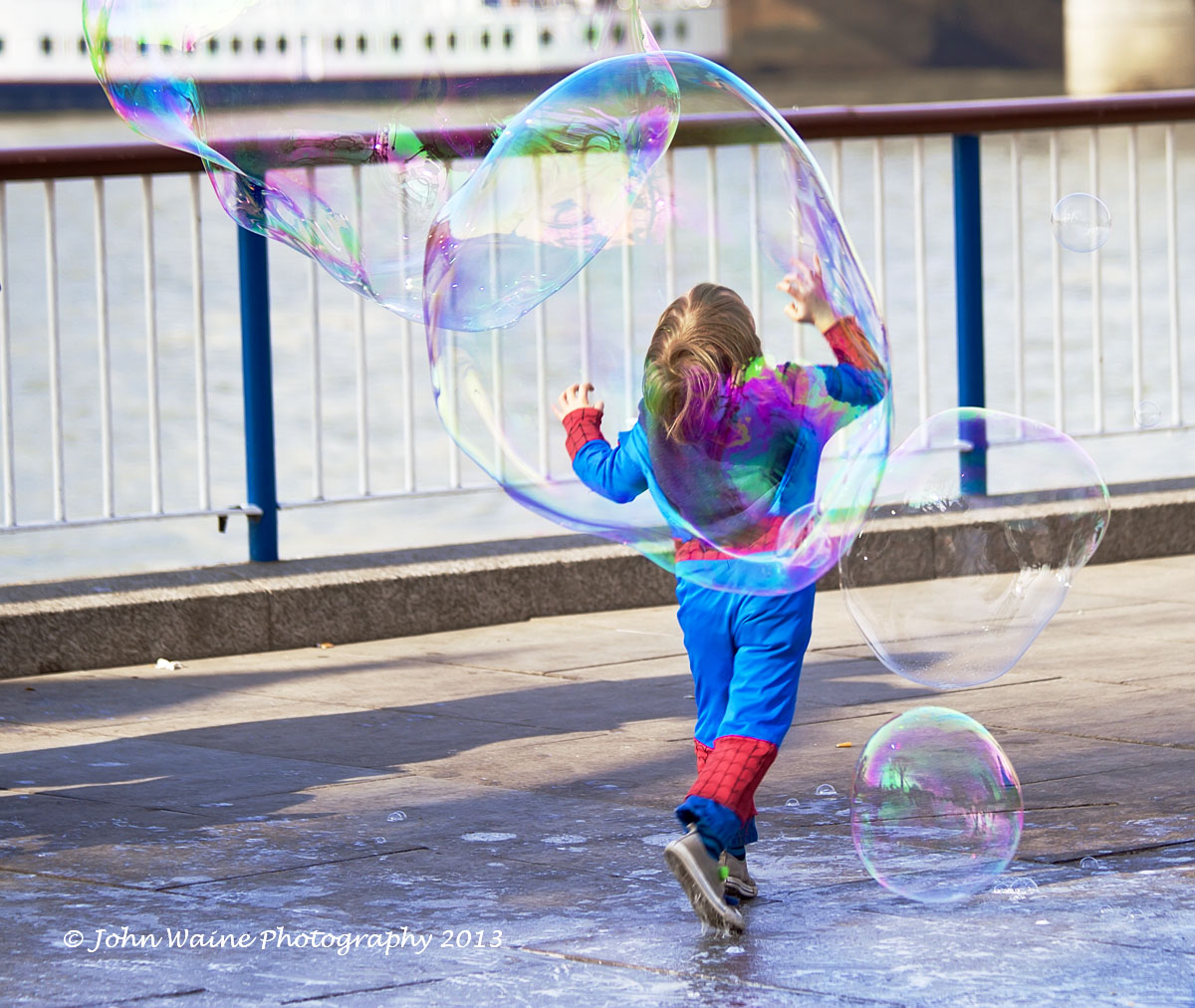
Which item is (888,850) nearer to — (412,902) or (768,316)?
(412,902)

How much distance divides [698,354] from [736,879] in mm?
991

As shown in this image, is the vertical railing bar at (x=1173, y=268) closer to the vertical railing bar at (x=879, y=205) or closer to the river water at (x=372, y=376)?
the river water at (x=372, y=376)

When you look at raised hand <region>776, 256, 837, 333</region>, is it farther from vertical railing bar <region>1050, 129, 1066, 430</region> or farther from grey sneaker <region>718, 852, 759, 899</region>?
vertical railing bar <region>1050, 129, 1066, 430</region>

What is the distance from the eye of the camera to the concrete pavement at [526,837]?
3.69m

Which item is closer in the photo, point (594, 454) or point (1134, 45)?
point (594, 454)

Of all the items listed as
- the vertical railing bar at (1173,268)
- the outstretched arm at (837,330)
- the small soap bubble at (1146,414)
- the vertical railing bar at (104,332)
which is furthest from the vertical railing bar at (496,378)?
the vertical railing bar at (1173,268)

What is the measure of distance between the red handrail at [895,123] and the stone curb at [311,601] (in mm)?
1356

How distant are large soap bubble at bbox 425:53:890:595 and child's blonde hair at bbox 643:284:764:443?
20mm

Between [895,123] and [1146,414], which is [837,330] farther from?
[895,123]

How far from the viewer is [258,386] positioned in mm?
7438

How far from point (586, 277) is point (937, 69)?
6830 cm

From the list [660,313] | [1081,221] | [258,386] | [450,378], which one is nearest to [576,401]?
[660,313]

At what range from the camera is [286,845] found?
461cm

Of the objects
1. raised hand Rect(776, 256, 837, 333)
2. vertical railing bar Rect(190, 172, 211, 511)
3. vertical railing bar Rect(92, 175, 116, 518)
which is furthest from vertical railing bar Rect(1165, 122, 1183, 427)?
raised hand Rect(776, 256, 837, 333)
